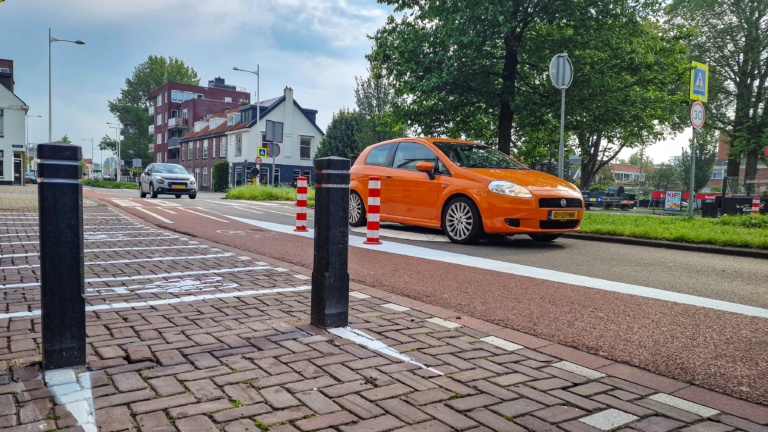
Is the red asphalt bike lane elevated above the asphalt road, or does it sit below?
below

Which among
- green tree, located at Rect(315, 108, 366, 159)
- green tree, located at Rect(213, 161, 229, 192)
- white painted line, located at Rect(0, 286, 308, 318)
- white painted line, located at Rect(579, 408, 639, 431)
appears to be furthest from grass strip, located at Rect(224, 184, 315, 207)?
green tree, located at Rect(213, 161, 229, 192)

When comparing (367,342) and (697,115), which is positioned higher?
(697,115)

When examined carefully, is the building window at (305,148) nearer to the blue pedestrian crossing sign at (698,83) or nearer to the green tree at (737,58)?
the green tree at (737,58)

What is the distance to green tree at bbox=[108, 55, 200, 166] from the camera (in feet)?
272

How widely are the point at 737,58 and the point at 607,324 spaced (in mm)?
35381

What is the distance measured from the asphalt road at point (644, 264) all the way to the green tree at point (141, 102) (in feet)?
272

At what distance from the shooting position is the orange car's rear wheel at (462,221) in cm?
849

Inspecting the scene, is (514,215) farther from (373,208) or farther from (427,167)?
(373,208)

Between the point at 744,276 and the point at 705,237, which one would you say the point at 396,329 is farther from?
the point at 705,237

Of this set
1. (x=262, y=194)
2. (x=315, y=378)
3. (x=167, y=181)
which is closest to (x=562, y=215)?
(x=315, y=378)

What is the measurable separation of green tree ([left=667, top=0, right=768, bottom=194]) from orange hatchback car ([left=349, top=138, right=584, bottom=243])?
28.1 meters

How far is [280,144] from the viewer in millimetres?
51938

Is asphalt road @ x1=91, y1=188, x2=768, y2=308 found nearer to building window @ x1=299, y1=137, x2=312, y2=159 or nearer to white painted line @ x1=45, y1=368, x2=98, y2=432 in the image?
white painted line @ x1=45, y1=368, x2=98, y2=432

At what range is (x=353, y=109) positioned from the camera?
139 ft
